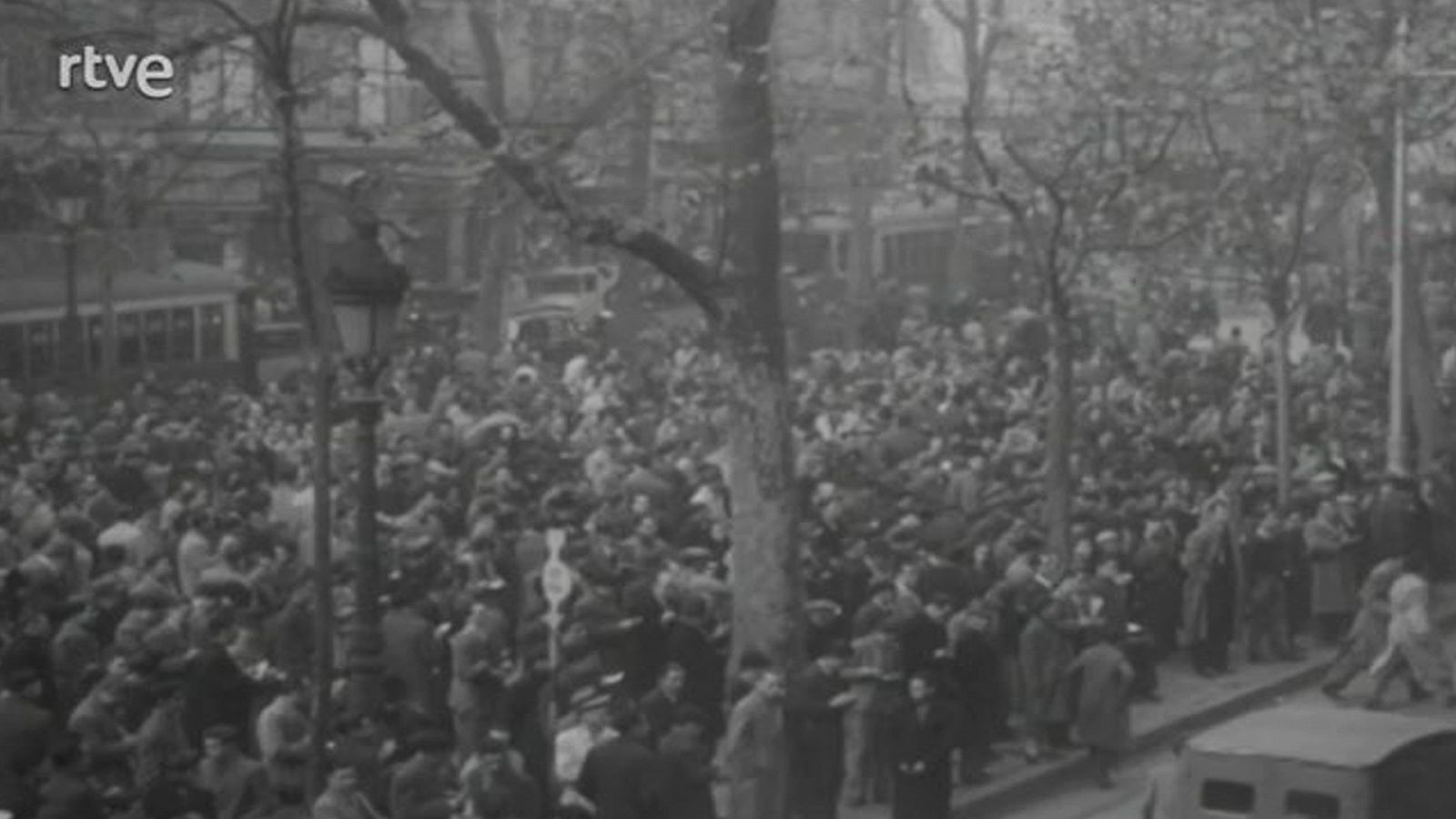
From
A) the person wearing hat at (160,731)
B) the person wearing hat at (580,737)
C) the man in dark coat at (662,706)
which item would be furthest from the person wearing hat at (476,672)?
the person wearing hat at (160,731)

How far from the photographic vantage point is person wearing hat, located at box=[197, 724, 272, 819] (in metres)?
16.0

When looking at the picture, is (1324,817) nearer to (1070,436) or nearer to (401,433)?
(1070,436)

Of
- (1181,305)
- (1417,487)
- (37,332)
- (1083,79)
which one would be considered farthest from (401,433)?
(1181,305)

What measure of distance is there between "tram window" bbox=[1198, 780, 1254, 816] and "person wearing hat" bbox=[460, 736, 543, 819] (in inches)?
139

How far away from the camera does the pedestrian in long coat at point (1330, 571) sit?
2597cm

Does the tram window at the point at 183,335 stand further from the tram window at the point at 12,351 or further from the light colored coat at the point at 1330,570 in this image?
the light colored coat at the point at 1330,570

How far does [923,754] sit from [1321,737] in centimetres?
397

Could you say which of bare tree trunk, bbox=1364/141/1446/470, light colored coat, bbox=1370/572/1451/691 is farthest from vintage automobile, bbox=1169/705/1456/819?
bare tree trunk, bbox=1364/141/1446/470

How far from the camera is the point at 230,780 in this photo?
1606 centimetres

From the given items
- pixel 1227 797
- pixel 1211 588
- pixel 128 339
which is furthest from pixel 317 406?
pixel 128 339

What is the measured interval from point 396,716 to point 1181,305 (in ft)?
98.5

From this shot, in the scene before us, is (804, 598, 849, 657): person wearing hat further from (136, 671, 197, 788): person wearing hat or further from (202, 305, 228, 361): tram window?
(202, 305, 228, 361): tram window

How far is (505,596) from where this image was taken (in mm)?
21375

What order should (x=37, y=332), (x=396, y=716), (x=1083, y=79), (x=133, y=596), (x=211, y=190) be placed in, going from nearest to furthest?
(x=396, y=716)
(x=133, y=596)
(x=1083, y=79)
(x=37, y=332)
(x=211, y=190)
